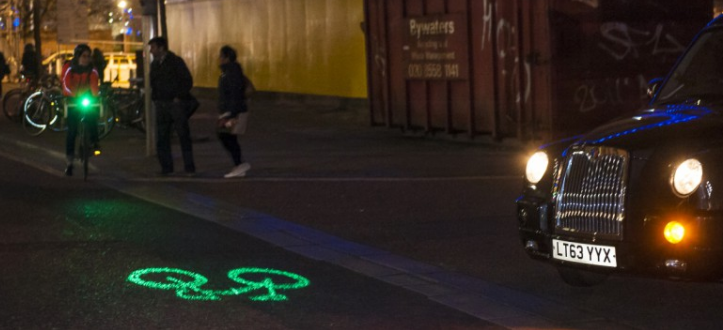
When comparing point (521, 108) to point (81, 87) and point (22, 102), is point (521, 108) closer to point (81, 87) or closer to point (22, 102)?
point (81, 87)

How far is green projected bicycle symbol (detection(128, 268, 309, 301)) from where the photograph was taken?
27.6 feet

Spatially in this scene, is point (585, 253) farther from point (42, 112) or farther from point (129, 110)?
point (42, 112)

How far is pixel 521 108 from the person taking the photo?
58.4 feet

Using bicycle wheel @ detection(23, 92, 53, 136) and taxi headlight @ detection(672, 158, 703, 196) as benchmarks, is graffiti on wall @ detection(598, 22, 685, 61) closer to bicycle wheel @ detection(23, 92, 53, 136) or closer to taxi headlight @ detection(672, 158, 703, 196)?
taxi headlight @ detection(672, 158, 703, 196)

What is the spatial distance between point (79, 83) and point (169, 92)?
1580mm

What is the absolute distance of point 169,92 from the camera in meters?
15.5

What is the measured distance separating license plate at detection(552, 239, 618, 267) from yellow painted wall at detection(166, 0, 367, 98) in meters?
19.2

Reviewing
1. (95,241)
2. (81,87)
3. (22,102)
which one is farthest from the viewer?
(22,102)

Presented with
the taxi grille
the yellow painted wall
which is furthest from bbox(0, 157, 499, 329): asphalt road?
the yellow painted wall

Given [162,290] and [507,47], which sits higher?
[507,47]

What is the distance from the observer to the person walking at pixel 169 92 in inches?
612

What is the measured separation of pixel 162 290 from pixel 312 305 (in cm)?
112

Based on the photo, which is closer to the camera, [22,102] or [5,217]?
[5,217]

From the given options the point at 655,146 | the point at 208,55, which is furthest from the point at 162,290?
the point at 208,55
